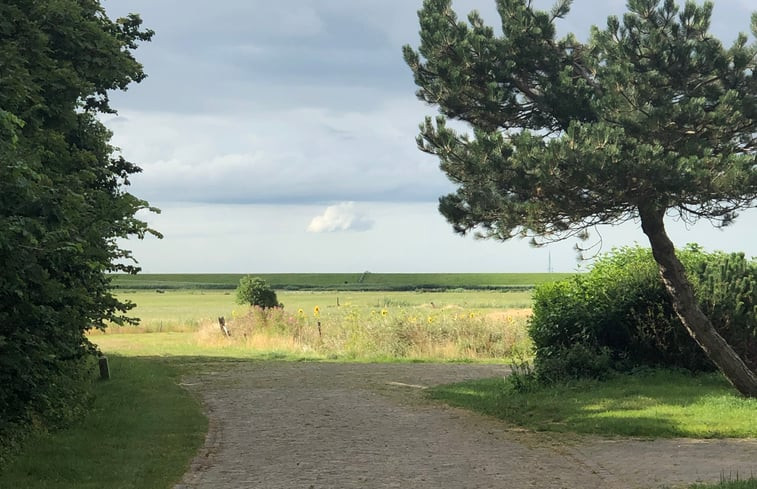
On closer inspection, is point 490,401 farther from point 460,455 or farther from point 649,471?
point 649,471

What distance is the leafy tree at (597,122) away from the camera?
35.7 ft

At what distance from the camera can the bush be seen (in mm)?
14414

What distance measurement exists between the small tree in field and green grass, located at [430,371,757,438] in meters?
17.3

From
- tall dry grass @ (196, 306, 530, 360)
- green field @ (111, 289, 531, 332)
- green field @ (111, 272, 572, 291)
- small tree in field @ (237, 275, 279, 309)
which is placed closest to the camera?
tall dry grass @ (196, 306, 530, 360)

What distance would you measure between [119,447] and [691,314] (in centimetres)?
953

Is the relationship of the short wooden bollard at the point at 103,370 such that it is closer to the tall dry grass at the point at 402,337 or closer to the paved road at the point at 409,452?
the paved road at the point at 409,452

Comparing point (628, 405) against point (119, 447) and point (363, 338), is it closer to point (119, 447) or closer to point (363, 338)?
point (119, 447)

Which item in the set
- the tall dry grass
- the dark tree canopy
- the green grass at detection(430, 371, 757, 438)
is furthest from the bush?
the tall dry grass

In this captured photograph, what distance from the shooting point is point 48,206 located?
7230 millimetres

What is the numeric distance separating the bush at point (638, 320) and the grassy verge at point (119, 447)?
6.96m

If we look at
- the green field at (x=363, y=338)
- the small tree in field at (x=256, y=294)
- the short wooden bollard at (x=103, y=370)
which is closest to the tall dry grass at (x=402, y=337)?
the green field at (x=363, y=338)

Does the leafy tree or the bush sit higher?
the leafy tree

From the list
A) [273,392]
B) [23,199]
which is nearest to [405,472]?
[23,199]

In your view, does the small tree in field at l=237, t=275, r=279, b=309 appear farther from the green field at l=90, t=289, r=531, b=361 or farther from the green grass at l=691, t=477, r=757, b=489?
the green grass at l=691, t=477, r=757, b=489
